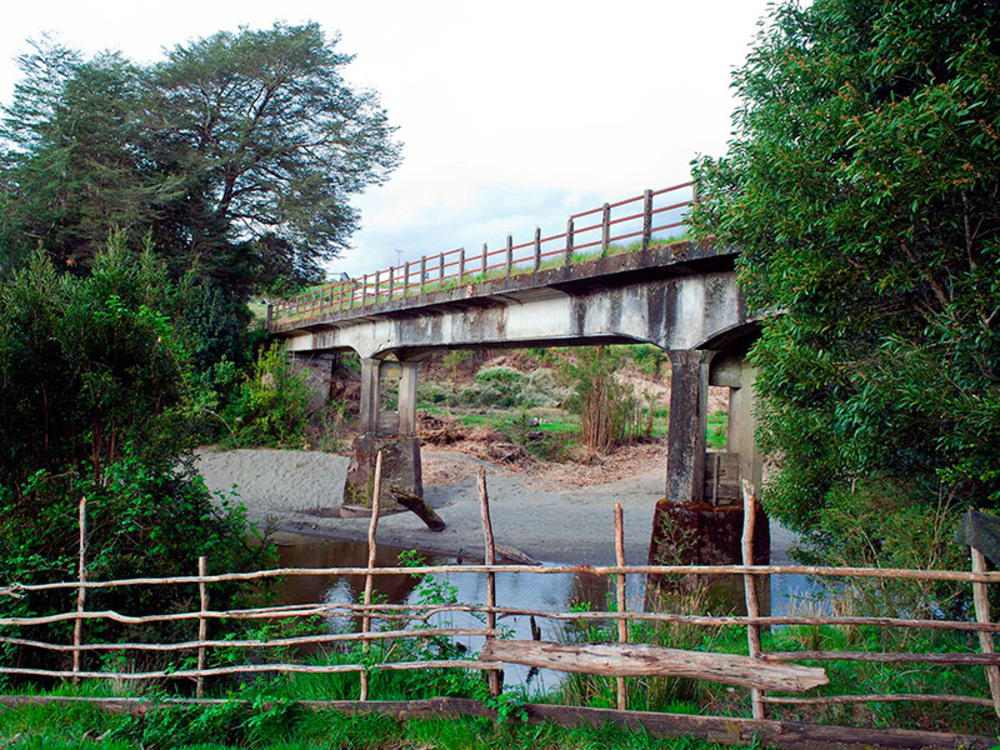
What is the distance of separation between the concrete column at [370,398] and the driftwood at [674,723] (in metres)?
14.2

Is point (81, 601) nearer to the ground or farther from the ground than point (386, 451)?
nearer to the ground

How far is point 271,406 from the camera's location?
2494 cm

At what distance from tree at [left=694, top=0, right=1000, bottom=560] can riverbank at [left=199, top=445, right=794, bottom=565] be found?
8.94 meters

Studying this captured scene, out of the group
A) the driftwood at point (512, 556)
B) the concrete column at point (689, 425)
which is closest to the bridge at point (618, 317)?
the concrete column at point (689, 425)

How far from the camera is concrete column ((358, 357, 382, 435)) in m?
19.4

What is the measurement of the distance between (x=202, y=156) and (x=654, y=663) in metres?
25.3

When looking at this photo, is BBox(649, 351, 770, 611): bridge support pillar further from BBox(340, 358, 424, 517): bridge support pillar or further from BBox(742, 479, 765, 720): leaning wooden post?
BBox(340, 358, 424, 517): bridge support pillar

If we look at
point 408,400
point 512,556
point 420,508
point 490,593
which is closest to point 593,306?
point 512,556

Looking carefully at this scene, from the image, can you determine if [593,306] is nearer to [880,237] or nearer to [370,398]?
[880,237]

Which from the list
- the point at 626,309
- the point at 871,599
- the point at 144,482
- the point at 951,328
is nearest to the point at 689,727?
the point at 871,599

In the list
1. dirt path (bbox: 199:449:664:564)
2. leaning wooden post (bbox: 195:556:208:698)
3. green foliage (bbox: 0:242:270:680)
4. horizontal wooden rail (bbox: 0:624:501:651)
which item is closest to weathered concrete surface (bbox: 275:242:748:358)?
dirt path (bbox: 199:449:664:564)

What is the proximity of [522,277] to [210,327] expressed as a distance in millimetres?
15561

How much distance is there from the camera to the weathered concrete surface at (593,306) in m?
10.2

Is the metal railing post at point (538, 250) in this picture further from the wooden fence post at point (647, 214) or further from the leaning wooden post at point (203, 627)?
the leaning wooden post at point (203, 627)
